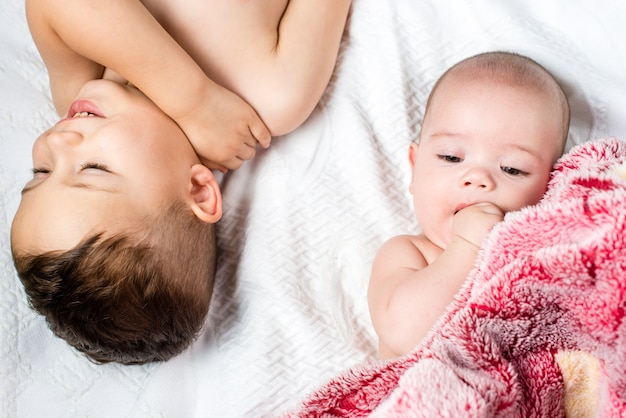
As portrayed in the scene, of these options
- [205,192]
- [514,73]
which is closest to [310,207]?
[205,192]

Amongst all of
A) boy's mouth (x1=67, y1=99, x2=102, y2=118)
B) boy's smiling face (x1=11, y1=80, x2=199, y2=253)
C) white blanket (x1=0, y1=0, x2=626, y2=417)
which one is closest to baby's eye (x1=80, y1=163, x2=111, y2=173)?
boy's smiling face (x1=11, y1=80, x2=199, y2=253)

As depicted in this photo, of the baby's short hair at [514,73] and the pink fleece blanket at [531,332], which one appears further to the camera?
the baby's short hair at [514,73]

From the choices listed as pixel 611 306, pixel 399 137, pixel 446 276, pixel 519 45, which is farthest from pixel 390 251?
pixel 519 45

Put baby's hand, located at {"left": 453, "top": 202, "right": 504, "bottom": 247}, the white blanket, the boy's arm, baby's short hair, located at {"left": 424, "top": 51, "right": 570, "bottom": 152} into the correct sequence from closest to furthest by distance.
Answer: baby's hand, located at {"left": 453, "top": 202, "right": 504, "bottom": 247}, baby's short hair, located at {"left": 424, "top": 51, "right": 570, "bottom": 152}, the white blanket, the boy's arm

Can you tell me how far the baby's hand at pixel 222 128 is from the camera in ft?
4.23

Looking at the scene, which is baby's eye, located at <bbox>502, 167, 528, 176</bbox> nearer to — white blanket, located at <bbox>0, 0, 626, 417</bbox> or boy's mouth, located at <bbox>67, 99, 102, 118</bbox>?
white blanket, located at <bbox>0, 0, 626, 417</bbox>

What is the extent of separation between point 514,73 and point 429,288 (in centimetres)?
39

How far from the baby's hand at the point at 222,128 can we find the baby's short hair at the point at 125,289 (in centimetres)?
16

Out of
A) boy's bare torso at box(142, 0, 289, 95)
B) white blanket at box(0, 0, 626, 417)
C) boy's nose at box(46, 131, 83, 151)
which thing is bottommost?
white blanket at box(0, 0, 626, 417)

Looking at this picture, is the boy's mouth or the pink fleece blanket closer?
the pink fleece blanket

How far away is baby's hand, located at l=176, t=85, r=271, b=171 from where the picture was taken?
4.23 feet

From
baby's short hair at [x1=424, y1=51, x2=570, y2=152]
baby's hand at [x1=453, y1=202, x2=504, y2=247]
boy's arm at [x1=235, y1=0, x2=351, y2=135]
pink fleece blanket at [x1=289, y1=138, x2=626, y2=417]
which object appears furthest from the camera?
boy's arm at [x1=235, y1=0, x2=351, y2=135]

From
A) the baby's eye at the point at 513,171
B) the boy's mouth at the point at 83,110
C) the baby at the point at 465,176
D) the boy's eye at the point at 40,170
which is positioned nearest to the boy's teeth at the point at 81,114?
the boy's mouth at the point at 83,110

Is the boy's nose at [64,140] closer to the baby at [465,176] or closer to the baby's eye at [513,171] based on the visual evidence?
the baby at [465,176]
